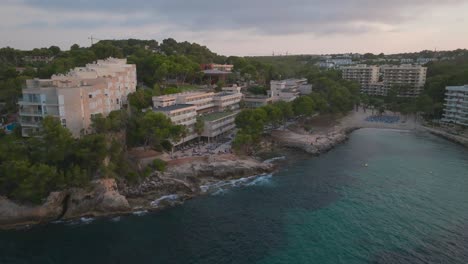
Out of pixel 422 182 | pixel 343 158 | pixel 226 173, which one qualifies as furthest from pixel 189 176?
pixel 422 182

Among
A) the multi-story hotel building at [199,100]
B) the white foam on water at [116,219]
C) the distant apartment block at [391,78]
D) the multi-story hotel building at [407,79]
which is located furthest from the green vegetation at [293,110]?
the white foam on water at [116,219]

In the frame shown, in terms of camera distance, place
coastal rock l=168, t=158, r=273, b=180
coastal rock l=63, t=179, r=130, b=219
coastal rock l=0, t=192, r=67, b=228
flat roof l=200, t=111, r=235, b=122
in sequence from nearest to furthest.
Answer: coastal rock l=0, t=192, r=67, b=228
coastal rock l=63, t=179, r=130, b=219
coastal rock l=168, t=158, r=273, b=180
flat roof l=200, t=111, r=235, b=122

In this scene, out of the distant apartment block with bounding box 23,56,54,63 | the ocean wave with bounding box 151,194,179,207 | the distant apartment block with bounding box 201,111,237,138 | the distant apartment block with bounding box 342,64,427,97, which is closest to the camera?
the ocean wave with bounding box 151,194,179,207

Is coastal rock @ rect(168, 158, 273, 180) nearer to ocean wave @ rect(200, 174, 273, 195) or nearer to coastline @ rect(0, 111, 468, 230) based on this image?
coastline @ rect(0, 111, 468, 230)

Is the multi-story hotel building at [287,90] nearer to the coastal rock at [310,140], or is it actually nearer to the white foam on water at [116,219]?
the coastal rock at [310,140]

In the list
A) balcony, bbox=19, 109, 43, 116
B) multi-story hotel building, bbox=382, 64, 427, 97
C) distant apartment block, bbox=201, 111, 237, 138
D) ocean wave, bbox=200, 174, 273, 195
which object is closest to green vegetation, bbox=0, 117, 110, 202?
balcony, bbox=19, 109, 43, 116

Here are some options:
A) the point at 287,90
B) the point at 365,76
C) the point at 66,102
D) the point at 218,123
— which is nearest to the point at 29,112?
the point at 66,102

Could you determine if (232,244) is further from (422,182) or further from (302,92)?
(302,92)
